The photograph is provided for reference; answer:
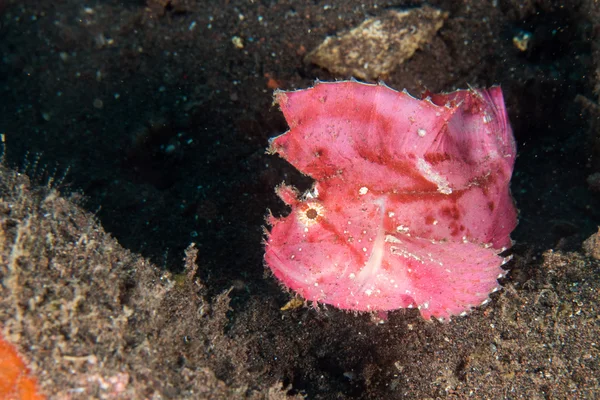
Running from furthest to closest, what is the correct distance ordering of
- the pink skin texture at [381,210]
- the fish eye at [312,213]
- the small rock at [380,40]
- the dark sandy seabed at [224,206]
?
the small rock at [380,40] → the fish eye at [312,213] → the pink skin texture at [381,210] → the dark sandy seabed at [224,206]

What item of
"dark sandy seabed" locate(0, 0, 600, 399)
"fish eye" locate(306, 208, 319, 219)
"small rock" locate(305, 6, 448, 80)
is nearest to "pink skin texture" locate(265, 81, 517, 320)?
"fish eye" locate(306, 208, 319, 219)

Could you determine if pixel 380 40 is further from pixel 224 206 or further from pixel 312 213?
pixel 312 213

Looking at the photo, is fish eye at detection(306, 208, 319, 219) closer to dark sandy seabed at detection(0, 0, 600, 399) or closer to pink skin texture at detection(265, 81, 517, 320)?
pink skin texture at detection(265, 81, 517, 320)

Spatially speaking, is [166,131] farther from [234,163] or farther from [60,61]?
[60,61]

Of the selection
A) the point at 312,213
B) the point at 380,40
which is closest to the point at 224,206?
the point at 312,213

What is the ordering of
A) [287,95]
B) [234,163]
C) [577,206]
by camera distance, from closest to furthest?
1. [287,95]
2. [577,206]
3. [234,163]

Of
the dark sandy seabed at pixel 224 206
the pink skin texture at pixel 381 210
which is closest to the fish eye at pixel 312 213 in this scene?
the pink skin texture at pixel 381 210

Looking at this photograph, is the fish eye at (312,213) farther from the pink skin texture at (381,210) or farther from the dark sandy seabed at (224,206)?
the dark sandy seabed at (224,206)

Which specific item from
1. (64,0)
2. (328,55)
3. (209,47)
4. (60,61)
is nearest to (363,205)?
(328,55)
